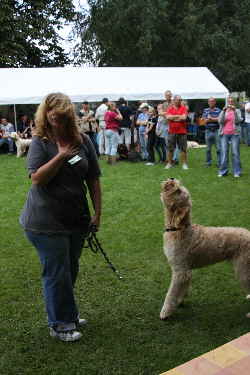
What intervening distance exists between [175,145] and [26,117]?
8001 millimetres

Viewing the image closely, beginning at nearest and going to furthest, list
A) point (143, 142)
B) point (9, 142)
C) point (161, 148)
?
point (161, 148)
point (143, 142)
point (9, 142)

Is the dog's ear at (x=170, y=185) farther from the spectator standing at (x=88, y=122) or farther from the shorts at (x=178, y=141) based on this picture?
the spectator standing at (x=88, y=122)

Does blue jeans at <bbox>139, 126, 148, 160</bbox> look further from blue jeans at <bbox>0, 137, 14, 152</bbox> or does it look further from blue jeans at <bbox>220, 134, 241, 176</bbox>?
blue jeans at <bbox>0, 137, 14, 152</bbox>

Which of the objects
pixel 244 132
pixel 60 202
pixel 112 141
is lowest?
pixel 244 132

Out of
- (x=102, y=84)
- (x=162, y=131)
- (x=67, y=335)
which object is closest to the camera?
(x=67, y=335)

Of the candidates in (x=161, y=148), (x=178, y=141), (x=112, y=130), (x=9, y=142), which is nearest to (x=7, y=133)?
(x=9, y=142)

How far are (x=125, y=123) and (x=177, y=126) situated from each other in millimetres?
3518

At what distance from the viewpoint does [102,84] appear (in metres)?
17.3

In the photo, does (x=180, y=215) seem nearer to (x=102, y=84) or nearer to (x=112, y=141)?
(x=112, y=141)

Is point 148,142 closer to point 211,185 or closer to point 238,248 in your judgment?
point 211,185

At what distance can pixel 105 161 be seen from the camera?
13.6 meters

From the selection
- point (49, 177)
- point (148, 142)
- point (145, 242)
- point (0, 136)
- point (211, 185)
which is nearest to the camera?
point (49, 177)

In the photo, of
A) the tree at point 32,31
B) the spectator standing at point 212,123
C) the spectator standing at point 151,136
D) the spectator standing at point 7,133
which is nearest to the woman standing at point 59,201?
the spectator standing at point 212,123

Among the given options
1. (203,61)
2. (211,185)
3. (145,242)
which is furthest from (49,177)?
(203,61)
